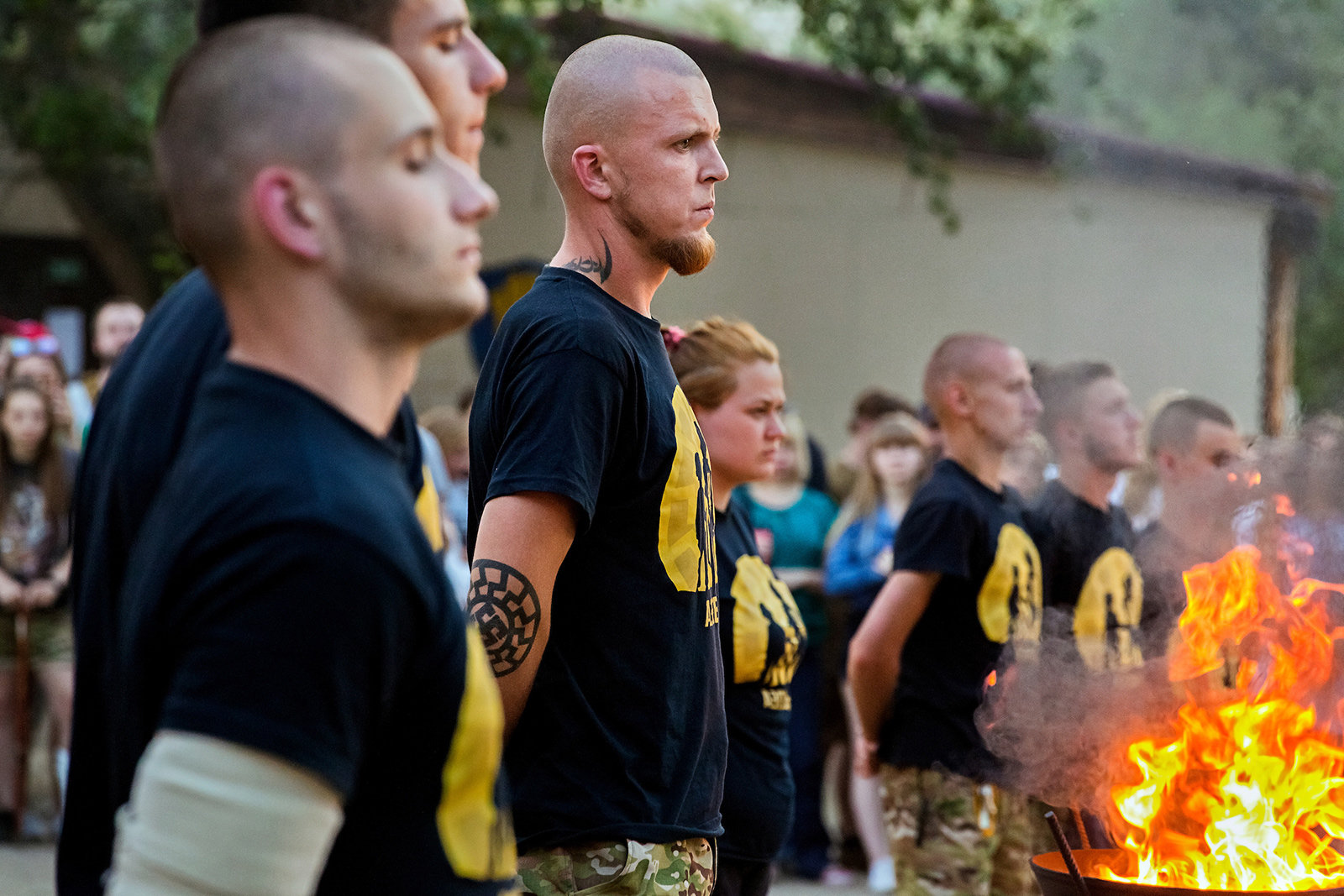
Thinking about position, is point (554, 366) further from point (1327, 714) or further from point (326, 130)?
point (1327, 714)

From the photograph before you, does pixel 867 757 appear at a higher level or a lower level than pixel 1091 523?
lower

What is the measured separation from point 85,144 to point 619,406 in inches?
330

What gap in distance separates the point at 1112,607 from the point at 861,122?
25.8 feet

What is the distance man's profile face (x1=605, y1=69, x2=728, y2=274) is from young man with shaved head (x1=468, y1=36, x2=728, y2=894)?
0.15 m

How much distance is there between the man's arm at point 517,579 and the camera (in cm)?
244

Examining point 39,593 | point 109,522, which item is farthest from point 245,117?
point 39,593

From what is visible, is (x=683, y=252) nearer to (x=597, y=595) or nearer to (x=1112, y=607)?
(x=597, y=595)

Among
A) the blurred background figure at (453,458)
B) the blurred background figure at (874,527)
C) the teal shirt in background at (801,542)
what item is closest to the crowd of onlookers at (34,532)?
the blurred background figure at (453,458)

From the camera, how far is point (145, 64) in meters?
9.92

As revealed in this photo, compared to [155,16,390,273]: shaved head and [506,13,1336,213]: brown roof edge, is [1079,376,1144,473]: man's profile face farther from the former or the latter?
[506,13,1336,213]: brown roof edge

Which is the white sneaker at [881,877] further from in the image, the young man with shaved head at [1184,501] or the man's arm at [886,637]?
the man's arm at [886,637]

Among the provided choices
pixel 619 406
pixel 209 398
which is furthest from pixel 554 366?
pixel 209 398

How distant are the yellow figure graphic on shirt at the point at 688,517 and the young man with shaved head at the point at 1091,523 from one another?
7.47 ft

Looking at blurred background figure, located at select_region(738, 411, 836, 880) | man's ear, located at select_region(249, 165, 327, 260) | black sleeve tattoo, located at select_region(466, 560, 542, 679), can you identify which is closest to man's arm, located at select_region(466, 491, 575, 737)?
black sleeve tattoo, located at select_region(466, 560, 542, 679)
